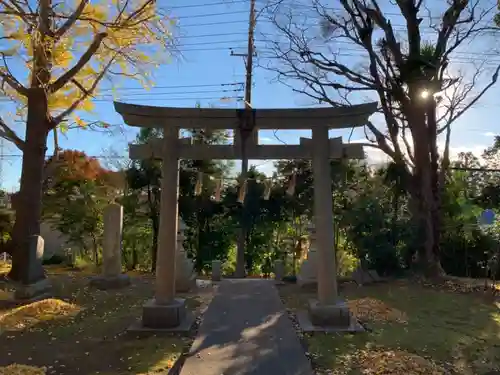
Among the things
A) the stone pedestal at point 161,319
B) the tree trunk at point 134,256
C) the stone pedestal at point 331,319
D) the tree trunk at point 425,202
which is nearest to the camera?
the stone pedestal at point 161,319

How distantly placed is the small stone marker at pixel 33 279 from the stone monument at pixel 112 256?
4.29 feet

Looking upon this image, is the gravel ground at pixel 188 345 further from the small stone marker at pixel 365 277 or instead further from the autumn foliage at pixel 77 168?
the autumn foliage at pixel 77 168

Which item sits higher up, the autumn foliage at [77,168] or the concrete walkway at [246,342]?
the autumn foliage at [77,168]

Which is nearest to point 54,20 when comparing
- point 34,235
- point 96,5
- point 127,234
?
point 96,5

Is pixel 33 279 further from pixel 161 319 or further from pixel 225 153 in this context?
pixel 225 153

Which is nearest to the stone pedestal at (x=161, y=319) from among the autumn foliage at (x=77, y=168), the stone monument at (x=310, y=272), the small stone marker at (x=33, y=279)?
the small stone marker at (x=33, y=279)

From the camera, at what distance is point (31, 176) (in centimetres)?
982

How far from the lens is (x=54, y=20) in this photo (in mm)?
9336

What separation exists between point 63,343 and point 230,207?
33.6 feet

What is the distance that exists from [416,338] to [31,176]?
28.3 ft

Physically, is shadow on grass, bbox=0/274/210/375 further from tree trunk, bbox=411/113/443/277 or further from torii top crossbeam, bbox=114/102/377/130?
tree trunk, bbox=411/113/443/277

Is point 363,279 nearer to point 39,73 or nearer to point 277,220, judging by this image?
point 277,220

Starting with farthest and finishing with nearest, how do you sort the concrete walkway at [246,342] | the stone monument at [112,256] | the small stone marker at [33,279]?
1. the stone monument at [112,256]
2. the small stone marker at [33,279]
3. the concrete walkway at [246,342]

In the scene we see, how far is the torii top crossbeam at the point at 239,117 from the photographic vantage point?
643cm
